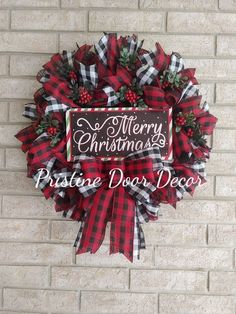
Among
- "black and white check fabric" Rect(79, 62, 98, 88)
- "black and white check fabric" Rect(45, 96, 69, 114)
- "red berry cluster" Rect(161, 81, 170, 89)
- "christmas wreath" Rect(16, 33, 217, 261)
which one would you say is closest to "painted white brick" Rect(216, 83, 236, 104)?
"christmas wreath" Rect(16, 33, 217, 261)

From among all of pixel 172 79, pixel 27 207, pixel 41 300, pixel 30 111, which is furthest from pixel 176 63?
pixel 41 300

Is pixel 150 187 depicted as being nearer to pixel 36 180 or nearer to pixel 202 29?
pixel 36 180

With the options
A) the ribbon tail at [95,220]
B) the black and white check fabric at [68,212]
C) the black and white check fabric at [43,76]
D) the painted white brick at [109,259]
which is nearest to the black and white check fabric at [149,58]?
the black and white check fabric at [43,76]

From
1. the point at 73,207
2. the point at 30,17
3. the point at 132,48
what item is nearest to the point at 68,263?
the point at 73,207

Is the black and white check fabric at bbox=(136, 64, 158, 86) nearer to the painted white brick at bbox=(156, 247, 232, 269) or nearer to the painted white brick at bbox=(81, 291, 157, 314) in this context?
the painted white brick at bbox=(156, 247, 232, 269)

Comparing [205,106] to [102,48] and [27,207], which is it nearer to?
[102,48]

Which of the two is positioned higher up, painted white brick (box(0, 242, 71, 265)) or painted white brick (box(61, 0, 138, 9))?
painted white brick (box(61, 0, 138, 9))

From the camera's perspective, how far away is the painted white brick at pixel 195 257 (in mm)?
1420

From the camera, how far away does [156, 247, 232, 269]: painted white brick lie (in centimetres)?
142

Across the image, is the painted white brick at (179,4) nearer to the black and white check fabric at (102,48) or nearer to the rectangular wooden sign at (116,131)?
the black and white check fabric at (102,48)

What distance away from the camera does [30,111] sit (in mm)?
1368

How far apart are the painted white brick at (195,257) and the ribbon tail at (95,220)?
264mm

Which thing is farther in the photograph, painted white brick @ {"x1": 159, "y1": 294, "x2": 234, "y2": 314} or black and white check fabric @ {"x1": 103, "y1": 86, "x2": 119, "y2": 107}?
painted white brick @ {"x1": 159, "y1": 294, "x2": 234, "y2": 314}

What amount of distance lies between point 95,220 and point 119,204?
0.09 meters
